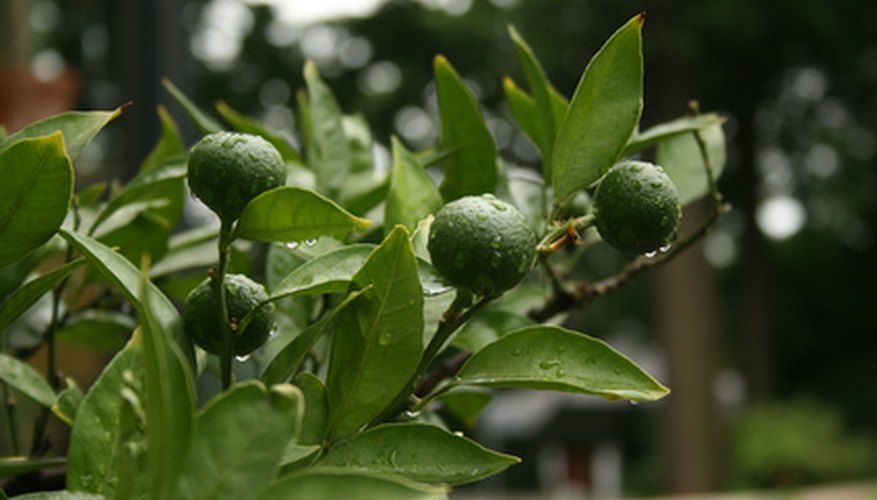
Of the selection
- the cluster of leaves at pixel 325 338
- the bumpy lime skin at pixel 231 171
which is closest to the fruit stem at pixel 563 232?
the cluster of leaves at pixel 325 338

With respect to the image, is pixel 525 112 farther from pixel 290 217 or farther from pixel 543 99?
pixel 290 217

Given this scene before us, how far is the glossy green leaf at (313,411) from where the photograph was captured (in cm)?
41

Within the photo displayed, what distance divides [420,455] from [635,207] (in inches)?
4.8

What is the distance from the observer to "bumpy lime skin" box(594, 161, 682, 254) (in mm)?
442

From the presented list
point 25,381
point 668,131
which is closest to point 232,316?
point 25,381

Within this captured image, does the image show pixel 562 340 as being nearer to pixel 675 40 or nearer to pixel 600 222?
pixel 600 222

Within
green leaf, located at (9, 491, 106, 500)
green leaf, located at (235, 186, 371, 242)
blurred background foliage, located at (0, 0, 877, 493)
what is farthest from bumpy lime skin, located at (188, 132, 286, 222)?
blurred background foliage, located at (0, 0, 877, 493)

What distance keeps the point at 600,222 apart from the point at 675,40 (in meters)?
7.99

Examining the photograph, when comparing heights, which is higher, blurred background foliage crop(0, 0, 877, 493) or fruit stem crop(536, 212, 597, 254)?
fruit stem crop(536, 212, 597, 254)

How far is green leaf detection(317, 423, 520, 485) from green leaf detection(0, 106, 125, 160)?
0.53ft

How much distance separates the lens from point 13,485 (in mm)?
530

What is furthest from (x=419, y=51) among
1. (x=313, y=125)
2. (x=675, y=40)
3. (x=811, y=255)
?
(x=313, y=125)

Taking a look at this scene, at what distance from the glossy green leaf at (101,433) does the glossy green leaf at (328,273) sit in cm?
6

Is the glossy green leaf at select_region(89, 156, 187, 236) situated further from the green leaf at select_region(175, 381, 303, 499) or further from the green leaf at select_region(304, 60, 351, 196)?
the green leaf at select_region(175, 381, 303, 499)
